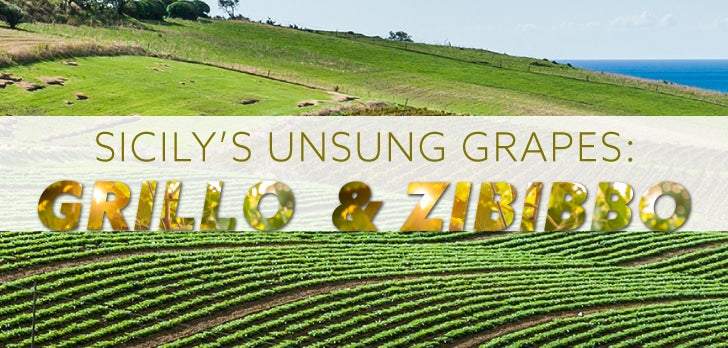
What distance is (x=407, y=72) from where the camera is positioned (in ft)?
317

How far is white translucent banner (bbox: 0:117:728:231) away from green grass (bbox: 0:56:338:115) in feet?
7.41

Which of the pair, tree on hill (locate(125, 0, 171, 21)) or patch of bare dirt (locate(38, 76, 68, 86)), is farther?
tree on hill (locate(125, 0, 171, 21))

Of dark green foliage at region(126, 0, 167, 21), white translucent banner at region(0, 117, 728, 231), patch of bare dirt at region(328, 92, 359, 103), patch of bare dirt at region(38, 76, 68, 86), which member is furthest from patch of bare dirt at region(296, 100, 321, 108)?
dark green foliage at region(126, 0, 167, 21)

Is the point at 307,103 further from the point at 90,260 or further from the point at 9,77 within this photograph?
the point at 90,260

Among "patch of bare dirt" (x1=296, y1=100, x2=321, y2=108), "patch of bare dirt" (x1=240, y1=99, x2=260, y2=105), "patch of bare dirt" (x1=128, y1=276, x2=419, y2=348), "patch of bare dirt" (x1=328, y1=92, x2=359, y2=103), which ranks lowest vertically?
"patch of bare dirt" (x1=128, y1=276, x2=419, y2=348)

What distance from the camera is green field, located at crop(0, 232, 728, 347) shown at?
30922 mm

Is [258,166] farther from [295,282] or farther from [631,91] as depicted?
[631,91]

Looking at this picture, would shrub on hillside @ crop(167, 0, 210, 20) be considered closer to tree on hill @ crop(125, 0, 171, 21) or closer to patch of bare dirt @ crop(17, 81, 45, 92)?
tree on hill @ crop(125, 0, 171, 21)

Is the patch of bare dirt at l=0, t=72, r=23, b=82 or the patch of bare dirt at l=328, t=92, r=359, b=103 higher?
the patch of bare dirt at l=328, t=92, r=359, b=103

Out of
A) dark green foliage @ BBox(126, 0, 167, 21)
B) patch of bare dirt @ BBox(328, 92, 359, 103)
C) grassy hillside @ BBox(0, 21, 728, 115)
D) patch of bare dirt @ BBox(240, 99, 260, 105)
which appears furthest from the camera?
dark green foliage @ BBox(126, 0, 167, 21)

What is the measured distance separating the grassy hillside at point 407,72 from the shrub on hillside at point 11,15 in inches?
64.2

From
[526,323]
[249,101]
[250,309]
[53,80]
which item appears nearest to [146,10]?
[53,80]

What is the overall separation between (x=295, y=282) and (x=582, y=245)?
1360cm

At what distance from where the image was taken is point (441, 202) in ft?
156
